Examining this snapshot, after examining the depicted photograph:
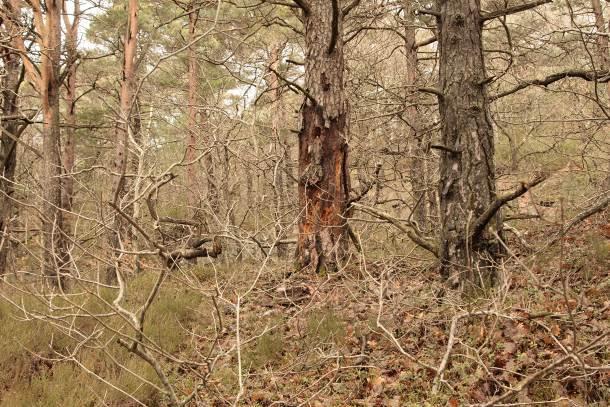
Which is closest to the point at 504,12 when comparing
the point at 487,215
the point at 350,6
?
the point at 487,215

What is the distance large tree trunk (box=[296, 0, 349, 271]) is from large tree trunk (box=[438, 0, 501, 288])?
1889mm

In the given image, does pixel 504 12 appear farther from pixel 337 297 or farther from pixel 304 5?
pixel 337 297

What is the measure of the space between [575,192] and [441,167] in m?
5.63

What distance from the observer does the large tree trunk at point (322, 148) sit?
6.54 meters

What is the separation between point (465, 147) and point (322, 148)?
2.26m

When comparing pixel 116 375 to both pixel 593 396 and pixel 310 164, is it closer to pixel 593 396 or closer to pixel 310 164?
pixel 310 164

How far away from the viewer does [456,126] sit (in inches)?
191

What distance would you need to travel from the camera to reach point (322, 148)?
660cm

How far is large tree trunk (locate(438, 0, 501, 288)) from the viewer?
475 centimetres

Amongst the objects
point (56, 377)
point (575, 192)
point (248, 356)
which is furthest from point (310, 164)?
point (575, 192)

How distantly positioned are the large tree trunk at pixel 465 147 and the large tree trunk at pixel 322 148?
1889 millimetres

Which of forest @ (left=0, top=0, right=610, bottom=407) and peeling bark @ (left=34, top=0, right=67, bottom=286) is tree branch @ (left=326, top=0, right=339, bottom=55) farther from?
peeling bark @ (left=34, top=0, right=67, bottom=286)

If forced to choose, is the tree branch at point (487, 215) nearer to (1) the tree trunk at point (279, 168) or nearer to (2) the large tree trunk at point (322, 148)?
(1) the tree trunk at point (279, 168)

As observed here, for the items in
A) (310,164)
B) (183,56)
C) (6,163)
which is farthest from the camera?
(183,56)
